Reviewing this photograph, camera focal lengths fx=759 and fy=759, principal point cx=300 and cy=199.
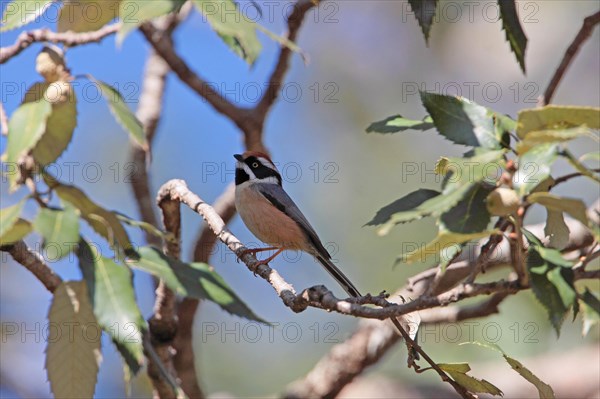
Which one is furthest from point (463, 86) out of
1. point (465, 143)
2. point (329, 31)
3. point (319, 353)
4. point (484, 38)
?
point (465, 143)

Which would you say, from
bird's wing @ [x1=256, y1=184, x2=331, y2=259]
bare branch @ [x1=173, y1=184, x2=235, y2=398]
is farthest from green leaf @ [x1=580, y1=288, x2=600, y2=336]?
bare branch @ [x1=173, y1=184, x2=235, y2=398]

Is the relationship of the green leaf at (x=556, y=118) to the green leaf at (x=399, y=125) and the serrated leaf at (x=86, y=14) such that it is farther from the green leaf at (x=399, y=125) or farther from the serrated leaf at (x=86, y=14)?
the serrated leaf at (x=86, y=14)

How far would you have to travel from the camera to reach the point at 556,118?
1.86 meters

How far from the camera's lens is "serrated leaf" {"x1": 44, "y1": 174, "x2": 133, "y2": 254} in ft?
7.41

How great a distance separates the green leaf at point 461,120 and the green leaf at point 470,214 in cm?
17

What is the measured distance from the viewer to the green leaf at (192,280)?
237 centimetres

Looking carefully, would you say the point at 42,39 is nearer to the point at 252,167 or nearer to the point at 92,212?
the point at 92,212

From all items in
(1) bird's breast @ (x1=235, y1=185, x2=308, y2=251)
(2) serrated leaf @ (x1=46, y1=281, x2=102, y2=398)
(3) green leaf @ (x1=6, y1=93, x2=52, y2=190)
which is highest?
(3) green leaf @ (x1=6, y1=93, x2=52, y2=190)

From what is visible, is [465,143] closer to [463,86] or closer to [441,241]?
[441,241]

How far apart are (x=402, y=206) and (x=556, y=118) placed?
513 mm

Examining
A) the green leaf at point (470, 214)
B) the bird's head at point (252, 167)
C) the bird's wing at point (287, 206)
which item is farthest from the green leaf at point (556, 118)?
the bird's head at point (252, 167)

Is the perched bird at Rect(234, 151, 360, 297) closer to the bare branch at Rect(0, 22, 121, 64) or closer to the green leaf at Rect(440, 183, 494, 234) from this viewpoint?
the bare branch at Rect(0, 22, 121, 64)

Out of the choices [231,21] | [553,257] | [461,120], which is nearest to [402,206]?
[461,120]

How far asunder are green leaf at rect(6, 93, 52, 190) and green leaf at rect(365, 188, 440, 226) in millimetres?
990
